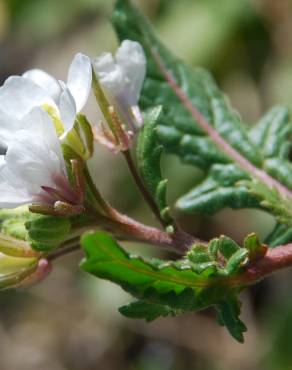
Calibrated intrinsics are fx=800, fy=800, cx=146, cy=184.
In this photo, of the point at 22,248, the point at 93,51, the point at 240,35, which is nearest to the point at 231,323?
the point at 22,248

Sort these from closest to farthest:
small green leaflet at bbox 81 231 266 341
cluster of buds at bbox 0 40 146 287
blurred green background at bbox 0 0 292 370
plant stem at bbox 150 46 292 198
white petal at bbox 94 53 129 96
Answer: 1. small green leaflet at bbox 81 231 266 341
2. cluster of buds at bbox 0 40 146 287
3. white petal at bbox 94 53 129 96
4. plant stem at bbox 150 46 292 198
5. blurred green background at bbox 0 0 292 370

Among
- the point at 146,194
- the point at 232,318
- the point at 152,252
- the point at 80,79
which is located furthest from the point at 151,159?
the point at 152,252

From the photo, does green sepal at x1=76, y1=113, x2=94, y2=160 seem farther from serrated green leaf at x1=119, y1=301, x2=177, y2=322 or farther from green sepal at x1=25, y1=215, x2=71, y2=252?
serrated green leaf at x1=119, y1=301, x2=177, y2=322

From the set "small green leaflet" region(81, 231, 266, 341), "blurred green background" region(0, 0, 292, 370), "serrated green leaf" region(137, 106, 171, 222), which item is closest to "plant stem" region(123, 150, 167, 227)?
"serrated green leaf" region(137, 106, 171, 222)

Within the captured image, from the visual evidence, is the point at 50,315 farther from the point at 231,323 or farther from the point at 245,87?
the point at 231,323

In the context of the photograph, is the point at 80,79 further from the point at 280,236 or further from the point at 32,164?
the point at 280,236

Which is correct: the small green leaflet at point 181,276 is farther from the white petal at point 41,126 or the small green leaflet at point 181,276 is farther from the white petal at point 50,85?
the white petal at point 50,85

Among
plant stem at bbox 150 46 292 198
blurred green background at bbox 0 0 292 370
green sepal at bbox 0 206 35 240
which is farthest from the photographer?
blurred green background at bbox 0 0 292 370
